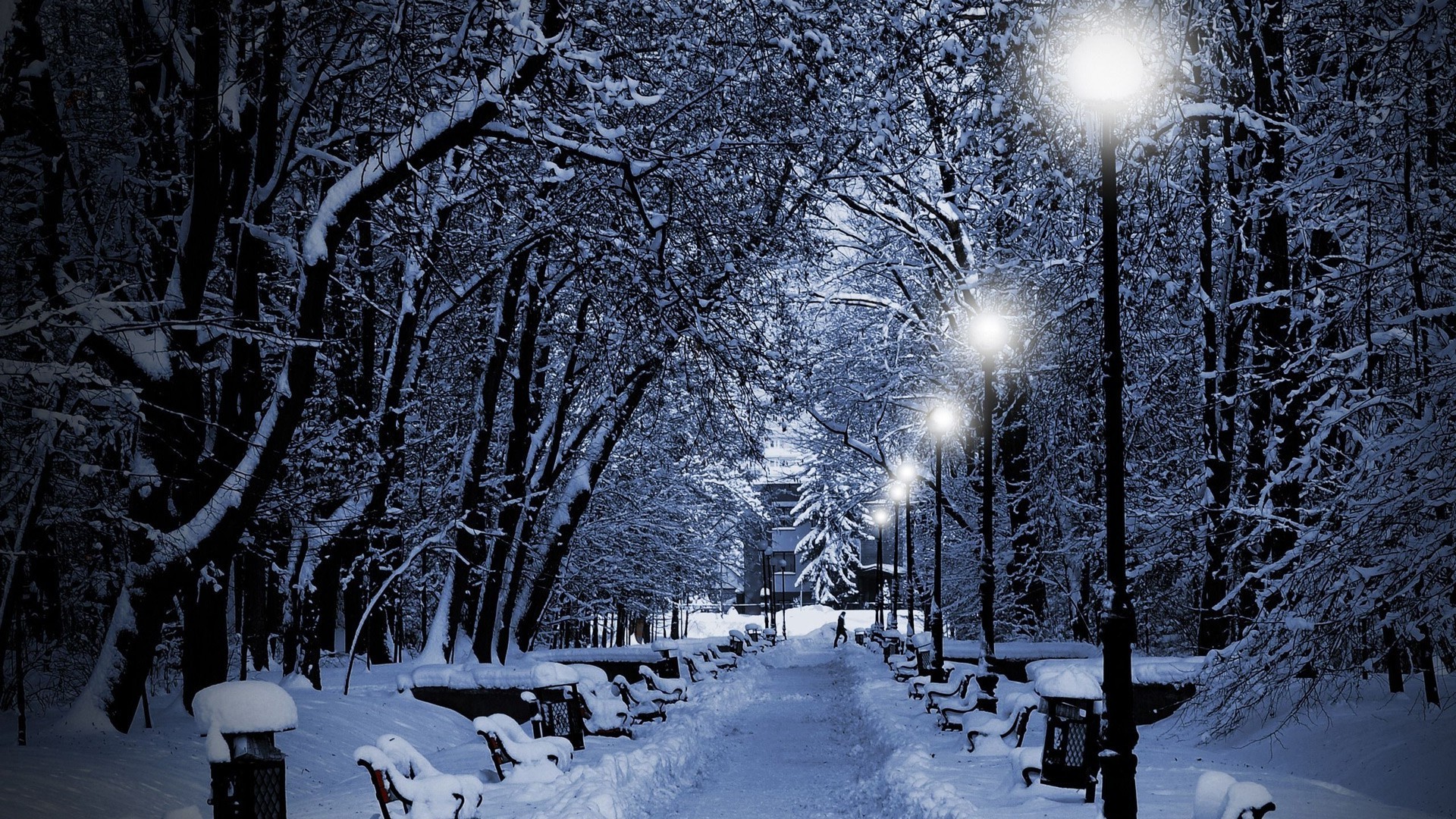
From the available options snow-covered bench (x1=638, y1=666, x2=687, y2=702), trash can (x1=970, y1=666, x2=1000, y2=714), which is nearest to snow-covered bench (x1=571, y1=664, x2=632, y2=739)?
snow-covered bench (x1=638, y1=666, x2=687, y2=702)

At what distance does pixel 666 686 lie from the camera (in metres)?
19.3

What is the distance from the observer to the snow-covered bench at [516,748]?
1110cm

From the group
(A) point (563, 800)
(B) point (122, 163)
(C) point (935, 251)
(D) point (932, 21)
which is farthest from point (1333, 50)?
(C) point (935, 251)

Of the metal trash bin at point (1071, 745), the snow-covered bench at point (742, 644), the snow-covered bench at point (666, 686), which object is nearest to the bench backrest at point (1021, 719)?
Result: the metal trash bin at point (1071, 745)

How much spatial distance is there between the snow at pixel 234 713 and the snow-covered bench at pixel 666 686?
11.5 m

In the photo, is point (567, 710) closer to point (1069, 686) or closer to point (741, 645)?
point (1069, 686)

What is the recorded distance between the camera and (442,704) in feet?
53.8

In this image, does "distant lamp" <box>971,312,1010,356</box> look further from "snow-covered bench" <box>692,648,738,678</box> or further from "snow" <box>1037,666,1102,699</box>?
"snow-covered bench" <box>692,648,738,678</box>

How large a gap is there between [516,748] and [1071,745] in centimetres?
598

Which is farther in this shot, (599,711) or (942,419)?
(942,419)

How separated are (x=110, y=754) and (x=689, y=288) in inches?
290

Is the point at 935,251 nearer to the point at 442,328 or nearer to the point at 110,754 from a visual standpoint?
the point at 442,328

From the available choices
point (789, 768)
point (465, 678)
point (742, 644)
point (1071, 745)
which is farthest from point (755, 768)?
point (742, 644)

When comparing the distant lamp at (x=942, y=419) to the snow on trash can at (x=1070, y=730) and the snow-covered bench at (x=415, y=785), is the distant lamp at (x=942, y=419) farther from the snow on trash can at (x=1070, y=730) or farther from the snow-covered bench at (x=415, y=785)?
the snow-covered bench at (x=415, y=785)
